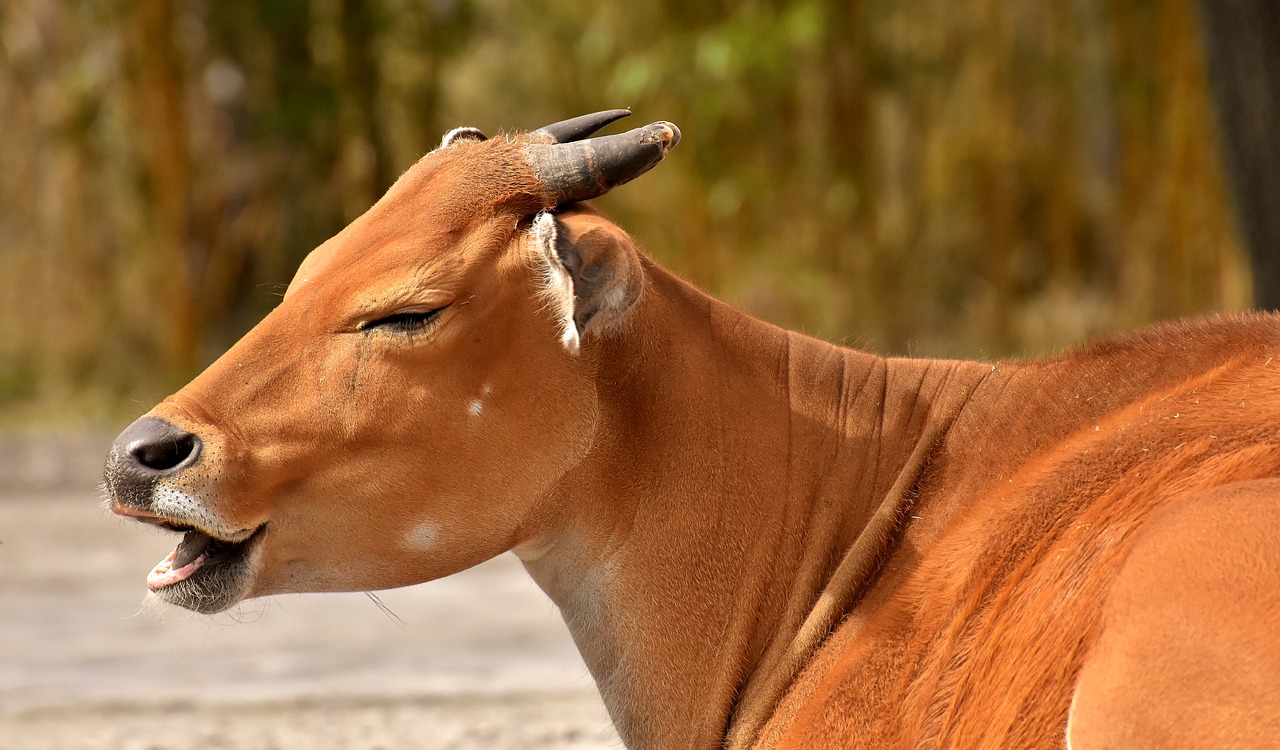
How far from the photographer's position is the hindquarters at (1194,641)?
8.63ft

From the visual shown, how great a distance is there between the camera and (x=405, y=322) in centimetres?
324

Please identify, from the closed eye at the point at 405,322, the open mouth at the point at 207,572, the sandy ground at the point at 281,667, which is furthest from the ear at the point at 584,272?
the sandy ground at the point at 281,667

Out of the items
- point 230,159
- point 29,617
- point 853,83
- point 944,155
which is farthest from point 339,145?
point 29,617

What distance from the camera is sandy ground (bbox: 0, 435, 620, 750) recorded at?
225 inches

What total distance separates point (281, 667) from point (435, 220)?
414 centimetres

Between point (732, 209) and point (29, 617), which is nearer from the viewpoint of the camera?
point (29, 617)

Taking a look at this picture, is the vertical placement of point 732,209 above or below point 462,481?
below

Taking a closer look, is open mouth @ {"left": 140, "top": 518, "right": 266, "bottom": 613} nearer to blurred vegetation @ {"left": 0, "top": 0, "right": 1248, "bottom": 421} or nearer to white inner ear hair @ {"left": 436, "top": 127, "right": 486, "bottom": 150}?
white inner ear hair @ {"left": 436, "top": 127, "right": 486, "bottom": 150}

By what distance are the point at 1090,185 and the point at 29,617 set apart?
15718mm

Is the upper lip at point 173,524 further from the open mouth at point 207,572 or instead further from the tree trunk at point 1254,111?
the tree trunk at point 1254,111

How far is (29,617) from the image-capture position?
7934 millimetres

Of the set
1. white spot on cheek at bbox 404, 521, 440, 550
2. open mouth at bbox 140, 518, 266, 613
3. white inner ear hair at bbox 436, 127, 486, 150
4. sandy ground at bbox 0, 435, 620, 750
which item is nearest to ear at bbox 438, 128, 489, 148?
white inner ear hair at bbox 436, 127, 486, 150

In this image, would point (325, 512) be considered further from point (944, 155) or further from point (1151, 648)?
point (944, 155)

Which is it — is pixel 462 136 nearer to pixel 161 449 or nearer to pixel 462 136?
pixel 462 136
